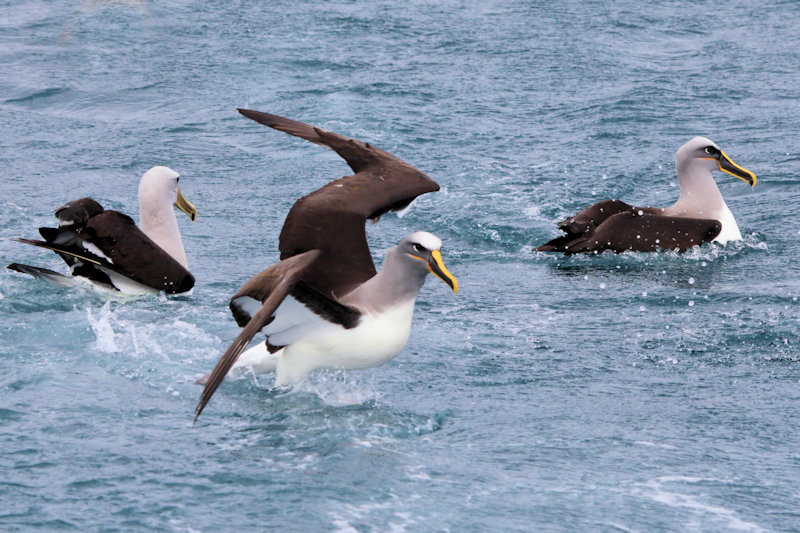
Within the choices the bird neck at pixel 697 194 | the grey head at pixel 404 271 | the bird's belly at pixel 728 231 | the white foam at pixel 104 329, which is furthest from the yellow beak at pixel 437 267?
the bird neck at pixel 697 194

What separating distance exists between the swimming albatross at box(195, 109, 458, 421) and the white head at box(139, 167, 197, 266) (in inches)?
73.4

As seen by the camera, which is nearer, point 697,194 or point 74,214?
point 74,214

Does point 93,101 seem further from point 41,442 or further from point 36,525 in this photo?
point 36,525

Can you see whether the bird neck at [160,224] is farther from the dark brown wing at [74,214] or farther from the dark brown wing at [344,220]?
the dark brown wing at [344,220]

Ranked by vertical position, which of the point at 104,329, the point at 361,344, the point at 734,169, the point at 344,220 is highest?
the point at 344,220

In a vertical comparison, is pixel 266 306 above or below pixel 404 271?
above

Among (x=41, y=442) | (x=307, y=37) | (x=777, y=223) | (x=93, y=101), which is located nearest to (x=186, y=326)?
(x=41, y=442)

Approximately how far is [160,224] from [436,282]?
2339 millimetres

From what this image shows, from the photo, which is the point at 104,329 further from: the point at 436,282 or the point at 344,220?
the point at 436,282

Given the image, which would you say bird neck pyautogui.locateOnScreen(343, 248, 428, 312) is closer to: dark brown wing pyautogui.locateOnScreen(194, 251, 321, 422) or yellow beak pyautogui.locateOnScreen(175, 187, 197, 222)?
dark brown wing pyautogui.locateOnScreen(194, 251, 321, 422)

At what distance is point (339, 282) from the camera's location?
26.6 feet

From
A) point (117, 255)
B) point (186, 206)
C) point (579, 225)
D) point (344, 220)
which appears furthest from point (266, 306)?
point (579, 225)

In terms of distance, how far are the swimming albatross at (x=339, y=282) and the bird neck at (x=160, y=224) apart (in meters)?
1.86

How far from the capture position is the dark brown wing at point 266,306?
618 centimetres
